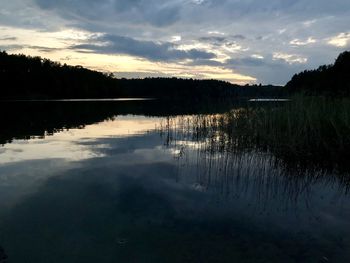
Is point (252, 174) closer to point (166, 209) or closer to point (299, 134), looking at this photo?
point (299, 134)

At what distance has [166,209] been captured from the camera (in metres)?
5.92

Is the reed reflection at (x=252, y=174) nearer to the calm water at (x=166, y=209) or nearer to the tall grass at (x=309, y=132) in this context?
the calm water at (x=166, y=209)

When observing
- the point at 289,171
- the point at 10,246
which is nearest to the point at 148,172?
the point at 289,171

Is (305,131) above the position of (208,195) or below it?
above

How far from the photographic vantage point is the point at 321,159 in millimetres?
10039

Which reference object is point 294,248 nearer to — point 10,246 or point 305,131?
point 10,246

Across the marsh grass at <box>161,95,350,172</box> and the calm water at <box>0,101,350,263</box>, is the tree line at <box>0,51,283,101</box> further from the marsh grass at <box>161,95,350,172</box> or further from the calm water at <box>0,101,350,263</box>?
the calm water at <box>0,101,350,263</box>

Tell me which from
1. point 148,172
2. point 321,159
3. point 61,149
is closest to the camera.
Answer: point 148,172

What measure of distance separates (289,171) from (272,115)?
439cm

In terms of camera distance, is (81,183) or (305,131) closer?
(81,183)

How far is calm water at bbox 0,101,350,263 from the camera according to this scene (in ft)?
14.5

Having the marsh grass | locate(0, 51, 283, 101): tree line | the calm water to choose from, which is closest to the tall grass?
→ the marsh grass

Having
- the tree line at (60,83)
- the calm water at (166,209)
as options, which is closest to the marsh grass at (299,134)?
the calm water at (166,209)

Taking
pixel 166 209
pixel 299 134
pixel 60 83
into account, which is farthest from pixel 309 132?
pixel 60 83
